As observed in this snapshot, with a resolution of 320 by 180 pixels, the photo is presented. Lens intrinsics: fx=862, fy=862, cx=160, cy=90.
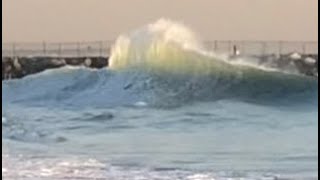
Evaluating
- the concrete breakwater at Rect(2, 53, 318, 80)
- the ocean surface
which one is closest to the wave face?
Answer: the ocean surface

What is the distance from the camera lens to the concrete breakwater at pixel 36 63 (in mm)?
44781

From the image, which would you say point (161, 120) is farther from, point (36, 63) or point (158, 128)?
point (36, 63)

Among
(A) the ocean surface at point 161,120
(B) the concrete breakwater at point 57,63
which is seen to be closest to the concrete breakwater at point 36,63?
(B) the concrete breakwater at point 57,63

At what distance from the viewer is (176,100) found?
68.5 ft

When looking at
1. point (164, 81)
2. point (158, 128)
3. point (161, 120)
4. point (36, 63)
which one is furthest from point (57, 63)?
point (158, 128)

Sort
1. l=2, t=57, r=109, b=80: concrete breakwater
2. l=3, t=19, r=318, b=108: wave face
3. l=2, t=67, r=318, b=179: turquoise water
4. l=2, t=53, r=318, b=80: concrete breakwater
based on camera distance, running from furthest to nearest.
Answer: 1. l=2, t=57, r=109, b=80: concrete breakwater
2. l=2, t=53, r=318, b=80: concrete breakwater
3. l=3, t=19, r=318, b=108: wave face
4. l=2, t=67, r=318, b=179: turquoise water

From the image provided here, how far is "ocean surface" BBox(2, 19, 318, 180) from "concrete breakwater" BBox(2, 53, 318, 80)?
1283 centimetres

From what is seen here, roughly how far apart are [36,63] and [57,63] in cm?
167

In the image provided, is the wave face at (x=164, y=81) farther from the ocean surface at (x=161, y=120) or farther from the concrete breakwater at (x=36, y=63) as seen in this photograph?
the concrete breakwater at (x=36, y=63)

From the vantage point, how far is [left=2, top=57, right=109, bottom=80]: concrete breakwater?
44.8m

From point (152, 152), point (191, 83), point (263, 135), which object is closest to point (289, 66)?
point (191, 83)

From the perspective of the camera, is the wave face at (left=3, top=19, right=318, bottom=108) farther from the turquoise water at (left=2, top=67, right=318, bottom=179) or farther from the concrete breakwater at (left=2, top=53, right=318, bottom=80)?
the concrete breakwater at (left=2, top=53, right=318, bottom=80)

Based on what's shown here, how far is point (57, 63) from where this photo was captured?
45125 millimetres

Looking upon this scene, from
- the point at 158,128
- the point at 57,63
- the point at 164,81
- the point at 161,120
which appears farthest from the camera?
the point at 57,63
